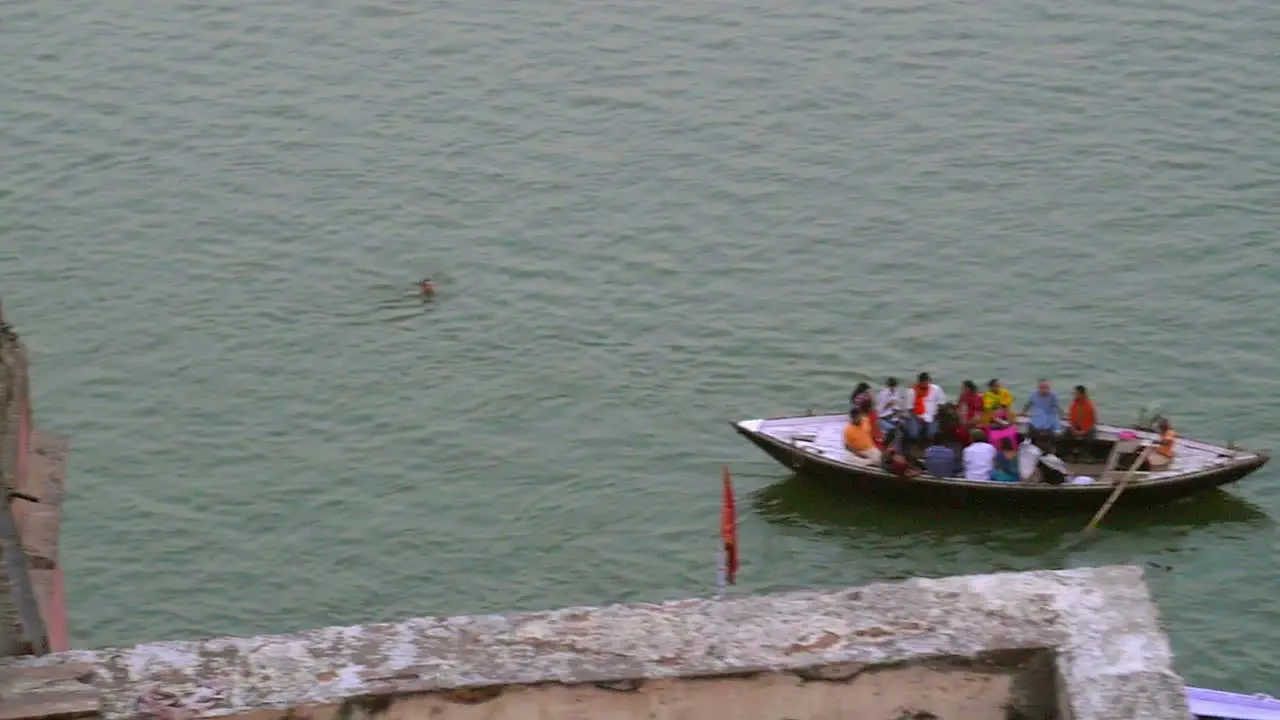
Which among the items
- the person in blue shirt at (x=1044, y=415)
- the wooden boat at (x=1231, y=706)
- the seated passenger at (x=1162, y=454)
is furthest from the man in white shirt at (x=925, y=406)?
the wooden boat at (x=1231, y=706)

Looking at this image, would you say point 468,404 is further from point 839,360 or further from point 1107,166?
point 1107,166

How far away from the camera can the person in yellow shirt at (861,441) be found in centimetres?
2292

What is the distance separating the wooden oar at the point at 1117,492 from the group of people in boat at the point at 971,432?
0.07m

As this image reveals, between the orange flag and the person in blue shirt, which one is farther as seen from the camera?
the person in blue shirt

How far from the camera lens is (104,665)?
6.20m

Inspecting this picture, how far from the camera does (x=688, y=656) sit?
6148mm

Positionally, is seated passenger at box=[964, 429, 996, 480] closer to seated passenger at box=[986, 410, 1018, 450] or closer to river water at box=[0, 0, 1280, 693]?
seated passenger at box=[986, 410, 1018, 450]

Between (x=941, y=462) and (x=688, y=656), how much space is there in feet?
54.5

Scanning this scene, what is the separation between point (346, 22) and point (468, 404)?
14.2 m

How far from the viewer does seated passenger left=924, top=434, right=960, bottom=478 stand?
885 inches

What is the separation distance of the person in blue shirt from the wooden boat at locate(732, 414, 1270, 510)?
21cm

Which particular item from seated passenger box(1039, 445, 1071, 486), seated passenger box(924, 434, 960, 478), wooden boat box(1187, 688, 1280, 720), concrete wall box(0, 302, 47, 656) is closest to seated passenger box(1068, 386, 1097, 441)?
seated passenger box(1039, 445, 1071, 486)

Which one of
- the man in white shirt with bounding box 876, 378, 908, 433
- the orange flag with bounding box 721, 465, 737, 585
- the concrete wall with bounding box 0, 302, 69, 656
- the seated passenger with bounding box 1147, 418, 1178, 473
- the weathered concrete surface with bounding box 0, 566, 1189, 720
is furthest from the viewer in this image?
the man in white shirt with bounding box 876, 378, 908, 433

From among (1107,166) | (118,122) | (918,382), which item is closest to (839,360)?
(918,382)
